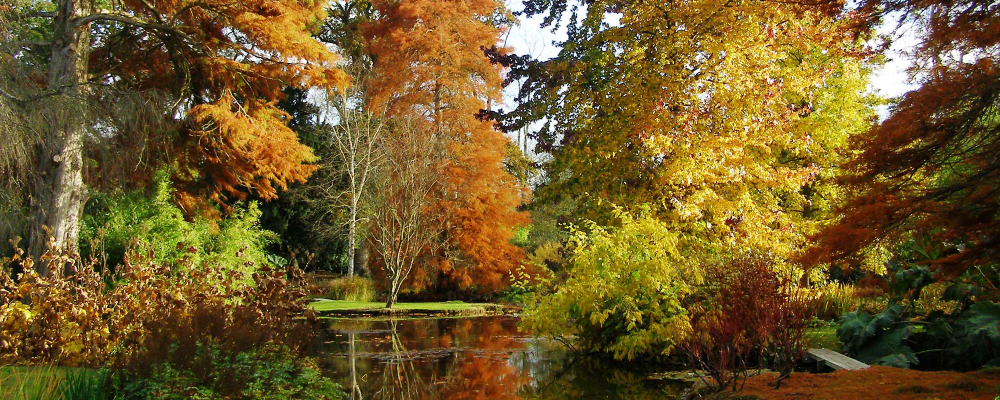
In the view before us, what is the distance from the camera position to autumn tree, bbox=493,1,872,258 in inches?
431

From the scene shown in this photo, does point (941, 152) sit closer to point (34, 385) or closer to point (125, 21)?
point (34, 385)

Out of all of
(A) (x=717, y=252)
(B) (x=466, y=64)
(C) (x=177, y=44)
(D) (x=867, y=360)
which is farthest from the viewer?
(B) (x=466, y=64)

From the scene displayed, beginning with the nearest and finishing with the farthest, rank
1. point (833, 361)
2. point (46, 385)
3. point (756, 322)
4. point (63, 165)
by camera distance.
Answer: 1. point (46, 385)
2. point (756, 322)
3. point (833, 361)
4. point (63, 165)

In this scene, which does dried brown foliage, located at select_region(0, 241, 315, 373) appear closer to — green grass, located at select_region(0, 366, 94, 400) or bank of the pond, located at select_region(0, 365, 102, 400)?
bank of the pond, located at select_region(0, 365, 102, 400)

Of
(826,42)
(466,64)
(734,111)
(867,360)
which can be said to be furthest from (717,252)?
(466,64)

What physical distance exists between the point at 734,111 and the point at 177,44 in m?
10.9

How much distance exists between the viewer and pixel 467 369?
32.3ft

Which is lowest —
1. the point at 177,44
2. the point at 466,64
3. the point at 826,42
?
the point at 826,42

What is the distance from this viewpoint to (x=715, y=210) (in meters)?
10.9

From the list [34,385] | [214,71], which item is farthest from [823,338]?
[214,71]

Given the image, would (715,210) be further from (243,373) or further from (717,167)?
(243,373)

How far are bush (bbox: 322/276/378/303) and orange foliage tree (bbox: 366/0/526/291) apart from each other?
64.6 inches

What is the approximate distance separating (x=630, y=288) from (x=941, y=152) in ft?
13.6

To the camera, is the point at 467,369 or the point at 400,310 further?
the point at 400,310
